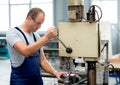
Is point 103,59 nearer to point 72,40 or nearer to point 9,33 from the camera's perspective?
point 72,40

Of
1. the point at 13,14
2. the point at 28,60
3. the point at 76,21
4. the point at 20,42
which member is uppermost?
the point at 13,14

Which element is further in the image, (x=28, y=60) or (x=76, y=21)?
(x=28, y=60)

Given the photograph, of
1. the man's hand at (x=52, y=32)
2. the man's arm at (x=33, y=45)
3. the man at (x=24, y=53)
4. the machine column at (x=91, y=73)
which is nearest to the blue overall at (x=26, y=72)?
the man at (x=24, y=53)

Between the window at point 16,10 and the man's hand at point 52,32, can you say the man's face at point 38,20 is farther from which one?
the window at point 16,10

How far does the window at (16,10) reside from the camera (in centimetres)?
845

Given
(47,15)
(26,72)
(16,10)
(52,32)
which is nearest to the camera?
(52,32)

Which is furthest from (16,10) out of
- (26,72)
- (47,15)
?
(26,72)

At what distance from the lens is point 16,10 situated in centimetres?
891

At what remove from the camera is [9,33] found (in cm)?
164

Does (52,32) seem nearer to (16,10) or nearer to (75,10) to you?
(75,10)

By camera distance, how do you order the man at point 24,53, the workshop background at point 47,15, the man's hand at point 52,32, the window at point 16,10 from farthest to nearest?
the window at point 16,10 → the workshop background at point 47,15 → the man at point 24,53 → the man's hand at point 52,32

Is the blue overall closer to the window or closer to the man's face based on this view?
the man's face

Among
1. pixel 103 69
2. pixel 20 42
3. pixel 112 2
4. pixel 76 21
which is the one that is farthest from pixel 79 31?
pixel 112 2

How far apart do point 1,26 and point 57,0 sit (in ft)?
7.78
